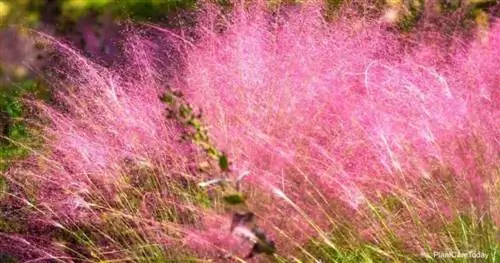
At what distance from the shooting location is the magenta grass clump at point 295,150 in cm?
307

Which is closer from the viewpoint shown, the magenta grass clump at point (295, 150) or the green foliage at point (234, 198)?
the green foliage at point (234, 198)

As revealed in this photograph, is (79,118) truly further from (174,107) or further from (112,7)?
(112,7)

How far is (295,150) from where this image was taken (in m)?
3.23

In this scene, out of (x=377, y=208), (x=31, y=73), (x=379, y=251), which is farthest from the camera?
(x=31, y=73)

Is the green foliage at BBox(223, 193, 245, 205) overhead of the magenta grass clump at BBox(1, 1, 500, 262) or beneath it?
overhead

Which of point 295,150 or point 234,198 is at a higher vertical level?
point 234,198

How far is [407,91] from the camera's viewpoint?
3.62 m

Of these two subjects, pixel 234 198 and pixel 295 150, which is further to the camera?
pixel 295 150

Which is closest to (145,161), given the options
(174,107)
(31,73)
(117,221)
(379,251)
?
(117,221)

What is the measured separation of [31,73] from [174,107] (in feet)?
13.2

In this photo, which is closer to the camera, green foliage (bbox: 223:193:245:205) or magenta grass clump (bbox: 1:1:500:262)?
green foliage (bbox: 223:193:245:205)

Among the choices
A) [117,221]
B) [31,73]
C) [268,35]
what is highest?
[268,35]

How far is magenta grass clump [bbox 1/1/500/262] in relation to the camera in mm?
3072

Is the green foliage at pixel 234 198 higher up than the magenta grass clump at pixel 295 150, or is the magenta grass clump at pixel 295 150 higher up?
the green foliage at pixel 234 198
